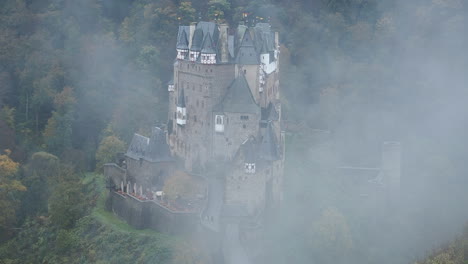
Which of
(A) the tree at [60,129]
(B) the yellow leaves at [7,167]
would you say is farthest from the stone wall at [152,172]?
Answer: (A) the tree at [60,129]

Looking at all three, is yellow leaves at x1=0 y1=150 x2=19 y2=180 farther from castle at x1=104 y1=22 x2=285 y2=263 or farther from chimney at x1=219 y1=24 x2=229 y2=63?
chimney at x1=219 y1=24 x2=229 y2=63

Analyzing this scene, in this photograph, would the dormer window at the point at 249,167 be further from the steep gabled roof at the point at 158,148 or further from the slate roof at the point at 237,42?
the steep gabled roof at the point at 158,148

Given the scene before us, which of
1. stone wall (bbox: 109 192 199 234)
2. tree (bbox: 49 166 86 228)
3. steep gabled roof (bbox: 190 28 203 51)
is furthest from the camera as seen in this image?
tree (bbox: 49 166 86 228)

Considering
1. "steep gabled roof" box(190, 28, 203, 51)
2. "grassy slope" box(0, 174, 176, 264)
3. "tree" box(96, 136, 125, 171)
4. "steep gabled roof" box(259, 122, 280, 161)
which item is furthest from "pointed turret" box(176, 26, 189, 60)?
"tree" box(96, 136, 125, 171)

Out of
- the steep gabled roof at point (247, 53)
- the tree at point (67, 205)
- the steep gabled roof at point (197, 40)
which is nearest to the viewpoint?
the steep gabled roof at point (247, 53)

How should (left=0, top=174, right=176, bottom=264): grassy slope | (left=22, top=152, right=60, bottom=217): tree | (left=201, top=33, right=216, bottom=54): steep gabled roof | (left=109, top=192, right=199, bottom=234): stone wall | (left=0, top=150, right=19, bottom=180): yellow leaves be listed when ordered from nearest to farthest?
(left=109, top=192, right=199, bottom=234): stone wall, (left=0, top=174, right=176, bottom=264): grassy slope, (left=201, top=33, right=216, bottom=54): steep gabled roof, (left=0, top=150, right=19, bottom=180): yellow leaves, (left=22, top=152, right=60, bottom=217): tree

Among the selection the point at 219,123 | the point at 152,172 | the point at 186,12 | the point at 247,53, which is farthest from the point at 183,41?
the point at 186,12
